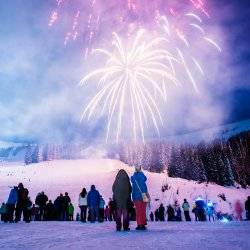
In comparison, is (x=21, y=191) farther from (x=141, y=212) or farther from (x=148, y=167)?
(x=148, y=167)

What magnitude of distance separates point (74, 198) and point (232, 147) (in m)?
84.0

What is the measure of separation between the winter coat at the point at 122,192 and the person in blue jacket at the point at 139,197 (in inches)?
12.1

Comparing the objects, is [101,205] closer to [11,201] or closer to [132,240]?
[11,201]

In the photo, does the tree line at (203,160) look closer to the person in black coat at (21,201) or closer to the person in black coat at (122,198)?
the person in black coat at (21,201)

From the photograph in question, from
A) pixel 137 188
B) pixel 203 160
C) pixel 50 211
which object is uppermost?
pixel 203 160

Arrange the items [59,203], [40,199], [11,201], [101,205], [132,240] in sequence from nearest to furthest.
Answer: [132,240], [11,201], [40,199], [59,203], [101,205]

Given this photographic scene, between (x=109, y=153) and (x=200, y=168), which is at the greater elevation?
(x=109, y=153)

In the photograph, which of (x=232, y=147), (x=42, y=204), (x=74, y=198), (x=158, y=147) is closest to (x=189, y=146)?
(x=158, y=147)

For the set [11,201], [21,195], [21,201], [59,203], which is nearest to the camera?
[21,195]

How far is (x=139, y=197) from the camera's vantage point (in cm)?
1325

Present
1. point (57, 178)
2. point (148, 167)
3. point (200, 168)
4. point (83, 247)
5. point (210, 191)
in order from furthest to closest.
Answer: point (148, 167) → point (200, 168) → point (57, 178) → point (210, 191) → point (83, 247)

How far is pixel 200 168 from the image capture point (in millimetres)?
134750

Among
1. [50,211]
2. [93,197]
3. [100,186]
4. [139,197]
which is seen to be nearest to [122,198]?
[139,197]

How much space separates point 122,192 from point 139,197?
628 mm
